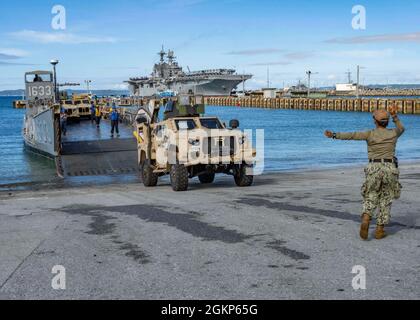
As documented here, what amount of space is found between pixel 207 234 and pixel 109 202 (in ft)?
18.2

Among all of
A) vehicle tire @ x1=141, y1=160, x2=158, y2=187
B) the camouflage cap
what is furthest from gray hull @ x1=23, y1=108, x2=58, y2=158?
the camouflage cap

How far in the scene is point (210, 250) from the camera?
843 cm

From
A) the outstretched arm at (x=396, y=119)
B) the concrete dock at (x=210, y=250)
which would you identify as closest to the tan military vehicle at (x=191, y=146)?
the concrete dock at (x=210, y=250)

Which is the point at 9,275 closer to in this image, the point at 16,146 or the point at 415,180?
the point at 415,180

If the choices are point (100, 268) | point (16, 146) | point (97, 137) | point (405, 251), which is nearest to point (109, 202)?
point (100, 268)

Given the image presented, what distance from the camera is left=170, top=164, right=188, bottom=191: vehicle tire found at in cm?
1639

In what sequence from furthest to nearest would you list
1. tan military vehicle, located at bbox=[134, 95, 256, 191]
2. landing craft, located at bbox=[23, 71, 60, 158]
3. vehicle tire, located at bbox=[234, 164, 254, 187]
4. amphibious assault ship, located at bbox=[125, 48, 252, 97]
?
amphibious assault ship, located at bbox=[125, 48, 252, 97] < landing craft, located at bbox=[23, 71, 60, 158] < vehicle tire, located at bbox=[234, 164, 254, 187] < tan military vehicle, located at bbox=[134, 95, 256, 191]

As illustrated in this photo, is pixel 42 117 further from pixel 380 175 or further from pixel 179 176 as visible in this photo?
pixel 380 175

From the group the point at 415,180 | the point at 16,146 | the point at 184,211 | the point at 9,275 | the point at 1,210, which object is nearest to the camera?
the point at 9,275

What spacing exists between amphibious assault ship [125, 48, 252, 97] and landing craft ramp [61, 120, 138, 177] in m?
133

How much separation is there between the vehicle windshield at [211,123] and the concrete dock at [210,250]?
13.5ft

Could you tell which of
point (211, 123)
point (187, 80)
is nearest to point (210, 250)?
point (211, 123)

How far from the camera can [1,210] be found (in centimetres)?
1362

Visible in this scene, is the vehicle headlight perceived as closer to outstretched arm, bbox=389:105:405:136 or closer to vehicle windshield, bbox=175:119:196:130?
vehicle windshield, bbox=175:119:196:130
